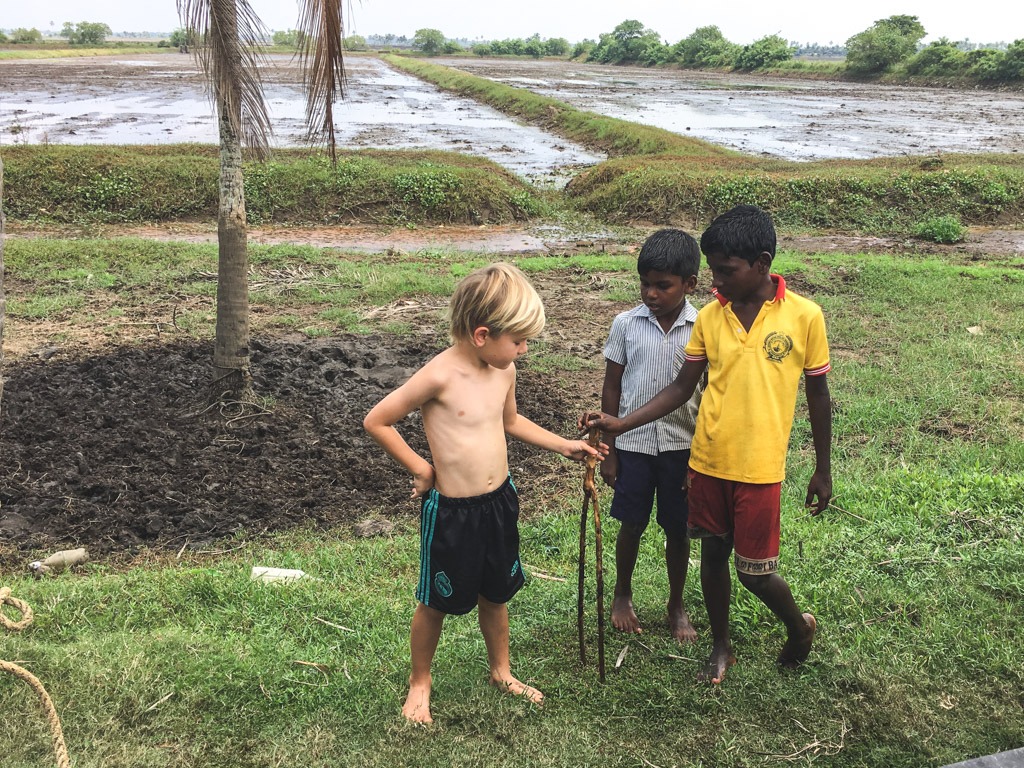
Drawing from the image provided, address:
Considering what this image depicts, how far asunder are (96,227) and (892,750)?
1282cm

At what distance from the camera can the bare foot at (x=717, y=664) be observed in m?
2.95

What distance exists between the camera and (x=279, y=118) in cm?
2842

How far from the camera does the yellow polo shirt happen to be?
2654 millimetres

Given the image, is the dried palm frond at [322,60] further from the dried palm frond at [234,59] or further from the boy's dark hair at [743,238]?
the boy's dark hair at [743,238]

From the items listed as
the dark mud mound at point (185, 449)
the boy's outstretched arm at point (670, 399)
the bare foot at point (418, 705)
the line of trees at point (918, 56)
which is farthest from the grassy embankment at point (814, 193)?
the line of trees at point (918, 56)

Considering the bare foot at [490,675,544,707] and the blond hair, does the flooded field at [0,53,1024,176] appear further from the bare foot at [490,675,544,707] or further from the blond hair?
the bare foot at [490,675,544,707]

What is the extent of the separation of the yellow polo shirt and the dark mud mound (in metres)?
2.50

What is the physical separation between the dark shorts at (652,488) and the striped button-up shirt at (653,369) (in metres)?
0.04

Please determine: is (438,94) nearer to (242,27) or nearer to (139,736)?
(242,27)

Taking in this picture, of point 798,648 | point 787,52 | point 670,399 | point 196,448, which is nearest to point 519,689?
point 798,648

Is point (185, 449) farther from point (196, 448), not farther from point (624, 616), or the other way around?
point (624, 616)

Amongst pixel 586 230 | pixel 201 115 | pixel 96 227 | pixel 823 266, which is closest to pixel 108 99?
pixel 201 115

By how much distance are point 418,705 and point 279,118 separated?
28.8m

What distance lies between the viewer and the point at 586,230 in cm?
1365
